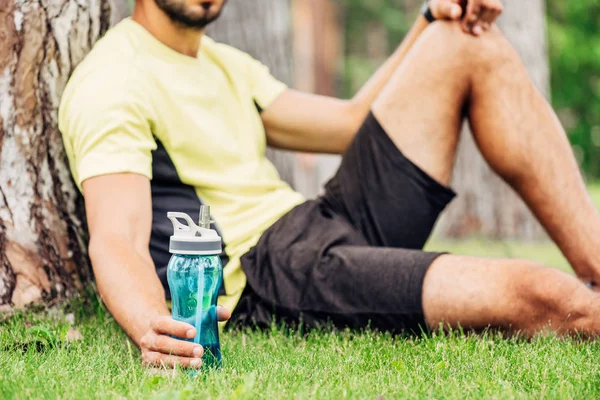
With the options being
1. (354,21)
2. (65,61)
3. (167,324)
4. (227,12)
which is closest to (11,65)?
(65,61)

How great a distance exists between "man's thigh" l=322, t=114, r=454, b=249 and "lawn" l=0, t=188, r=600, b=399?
56 cm

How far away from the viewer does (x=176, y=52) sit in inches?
130

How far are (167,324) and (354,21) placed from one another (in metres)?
25.5

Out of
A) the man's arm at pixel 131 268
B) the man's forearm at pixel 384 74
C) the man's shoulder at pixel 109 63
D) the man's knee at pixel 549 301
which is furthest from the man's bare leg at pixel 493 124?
the man's arm at pixel 131 268

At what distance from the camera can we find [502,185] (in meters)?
7.46

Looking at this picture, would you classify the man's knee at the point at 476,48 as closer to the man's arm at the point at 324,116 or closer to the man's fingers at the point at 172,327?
the man's arm at the point at 324,116

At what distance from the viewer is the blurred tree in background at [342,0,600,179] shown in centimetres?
2148

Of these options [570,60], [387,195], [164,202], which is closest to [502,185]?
[387,195]

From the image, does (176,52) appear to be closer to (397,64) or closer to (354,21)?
(397,64)

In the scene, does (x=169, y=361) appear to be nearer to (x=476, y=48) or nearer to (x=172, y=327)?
(x=172, y=327)

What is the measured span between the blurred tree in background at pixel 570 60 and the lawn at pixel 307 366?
64.4 feet

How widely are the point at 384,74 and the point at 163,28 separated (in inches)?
41.7

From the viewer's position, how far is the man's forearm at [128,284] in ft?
8.13

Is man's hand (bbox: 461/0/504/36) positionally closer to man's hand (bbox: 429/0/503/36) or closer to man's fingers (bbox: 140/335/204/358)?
man's hand (bbox: 429/0/503/36)
